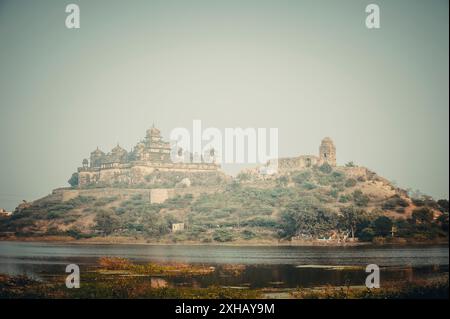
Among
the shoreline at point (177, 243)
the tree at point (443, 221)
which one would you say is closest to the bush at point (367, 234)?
the shoreline at point (177, 243)

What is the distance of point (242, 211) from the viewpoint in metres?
76.4

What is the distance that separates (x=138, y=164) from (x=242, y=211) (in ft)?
61.7

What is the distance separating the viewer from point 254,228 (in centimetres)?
6981

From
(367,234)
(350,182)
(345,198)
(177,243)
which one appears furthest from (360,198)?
(177,243)

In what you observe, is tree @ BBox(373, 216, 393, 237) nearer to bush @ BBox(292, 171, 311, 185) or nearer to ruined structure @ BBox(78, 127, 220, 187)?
bush @ BBox(292, 171, 311, 185)

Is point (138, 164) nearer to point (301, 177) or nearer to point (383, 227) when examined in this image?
point (301, 177)

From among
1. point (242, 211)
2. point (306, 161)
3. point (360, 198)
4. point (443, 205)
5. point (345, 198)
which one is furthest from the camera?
point (306, 161)

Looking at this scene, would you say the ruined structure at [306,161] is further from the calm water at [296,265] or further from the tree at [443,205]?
the calm water at [296,265]

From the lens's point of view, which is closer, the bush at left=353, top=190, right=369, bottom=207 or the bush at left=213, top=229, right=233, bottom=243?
the bush at left=213, top=229, right=233, bottom=243

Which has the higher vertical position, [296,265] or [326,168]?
[326,168]

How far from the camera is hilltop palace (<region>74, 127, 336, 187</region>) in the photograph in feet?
291

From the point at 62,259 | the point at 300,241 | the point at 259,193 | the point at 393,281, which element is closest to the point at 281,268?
the point at 393,281

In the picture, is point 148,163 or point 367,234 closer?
point 367,234

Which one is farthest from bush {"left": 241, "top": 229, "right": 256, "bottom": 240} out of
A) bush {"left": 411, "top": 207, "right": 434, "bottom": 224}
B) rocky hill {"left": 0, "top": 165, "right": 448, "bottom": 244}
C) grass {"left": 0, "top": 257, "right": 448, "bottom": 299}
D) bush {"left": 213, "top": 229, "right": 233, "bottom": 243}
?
grass {"left": 0, "top": 257, "right": 448, "bottom": 299}
